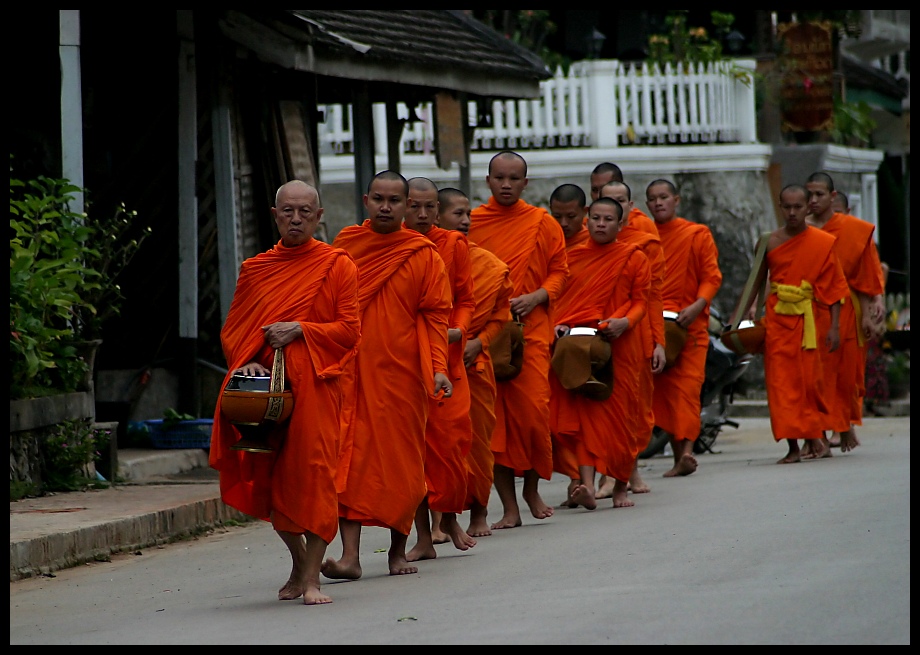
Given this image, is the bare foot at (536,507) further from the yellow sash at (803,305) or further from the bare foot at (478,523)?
the yellow sash at (803,305)

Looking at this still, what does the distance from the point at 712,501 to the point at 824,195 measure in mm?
4120

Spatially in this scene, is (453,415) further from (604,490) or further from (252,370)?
(604,490)

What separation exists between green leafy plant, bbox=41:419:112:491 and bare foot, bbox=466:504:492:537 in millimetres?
2666

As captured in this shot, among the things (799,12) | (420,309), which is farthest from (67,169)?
(799,12)

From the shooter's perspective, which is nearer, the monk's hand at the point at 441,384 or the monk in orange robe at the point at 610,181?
the monk's hand at the point at 441,384

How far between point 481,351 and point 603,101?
38.9ft

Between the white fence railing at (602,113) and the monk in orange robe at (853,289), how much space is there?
284 inches

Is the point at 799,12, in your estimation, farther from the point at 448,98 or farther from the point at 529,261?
the point at 529,261

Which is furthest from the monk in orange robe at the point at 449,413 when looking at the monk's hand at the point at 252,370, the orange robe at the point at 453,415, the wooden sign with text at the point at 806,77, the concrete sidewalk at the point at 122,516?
the wooden sign with text at the point at 806,77

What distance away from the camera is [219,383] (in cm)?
1280

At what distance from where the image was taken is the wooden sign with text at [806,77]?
21719 millimetres

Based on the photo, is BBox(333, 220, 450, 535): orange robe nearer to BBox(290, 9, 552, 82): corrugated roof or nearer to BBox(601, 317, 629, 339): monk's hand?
BBox(601, 317, 629, 339): monk's hand

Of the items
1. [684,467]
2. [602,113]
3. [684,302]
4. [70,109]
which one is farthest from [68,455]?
[602,113]

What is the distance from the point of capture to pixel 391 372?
24.2 ft
